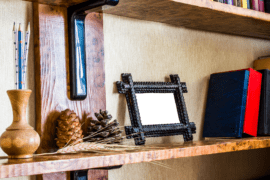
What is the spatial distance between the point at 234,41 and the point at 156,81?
0.51 meters

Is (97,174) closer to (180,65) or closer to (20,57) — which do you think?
(20,57)

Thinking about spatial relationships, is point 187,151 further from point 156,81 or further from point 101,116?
point 156,81

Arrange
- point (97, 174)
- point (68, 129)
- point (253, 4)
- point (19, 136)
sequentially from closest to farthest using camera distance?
1. point (19, 136)
2. point (68, 129)
3. point (97, 174)
4. point (253, 4)

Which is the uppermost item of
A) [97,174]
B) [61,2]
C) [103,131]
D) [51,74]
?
[61,2]

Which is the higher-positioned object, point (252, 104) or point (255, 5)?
point (255, 5)

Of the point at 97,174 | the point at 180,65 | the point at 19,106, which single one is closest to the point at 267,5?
the point at 180,65

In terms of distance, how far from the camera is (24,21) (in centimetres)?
98

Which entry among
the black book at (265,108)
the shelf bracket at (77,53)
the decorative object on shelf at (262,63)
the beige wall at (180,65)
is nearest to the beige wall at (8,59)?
the shelf bracket at (77,53)

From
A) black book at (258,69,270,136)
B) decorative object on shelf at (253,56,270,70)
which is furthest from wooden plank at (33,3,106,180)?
decorative object on shelf at (253,56,270,70)

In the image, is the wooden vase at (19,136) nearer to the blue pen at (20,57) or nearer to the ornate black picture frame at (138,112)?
the blue pen at (20,57)

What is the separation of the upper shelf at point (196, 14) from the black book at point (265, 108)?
219 millimetres

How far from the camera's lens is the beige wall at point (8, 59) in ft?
3.08

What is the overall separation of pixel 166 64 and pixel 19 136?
70cm

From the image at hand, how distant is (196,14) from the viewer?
4.02 feet
